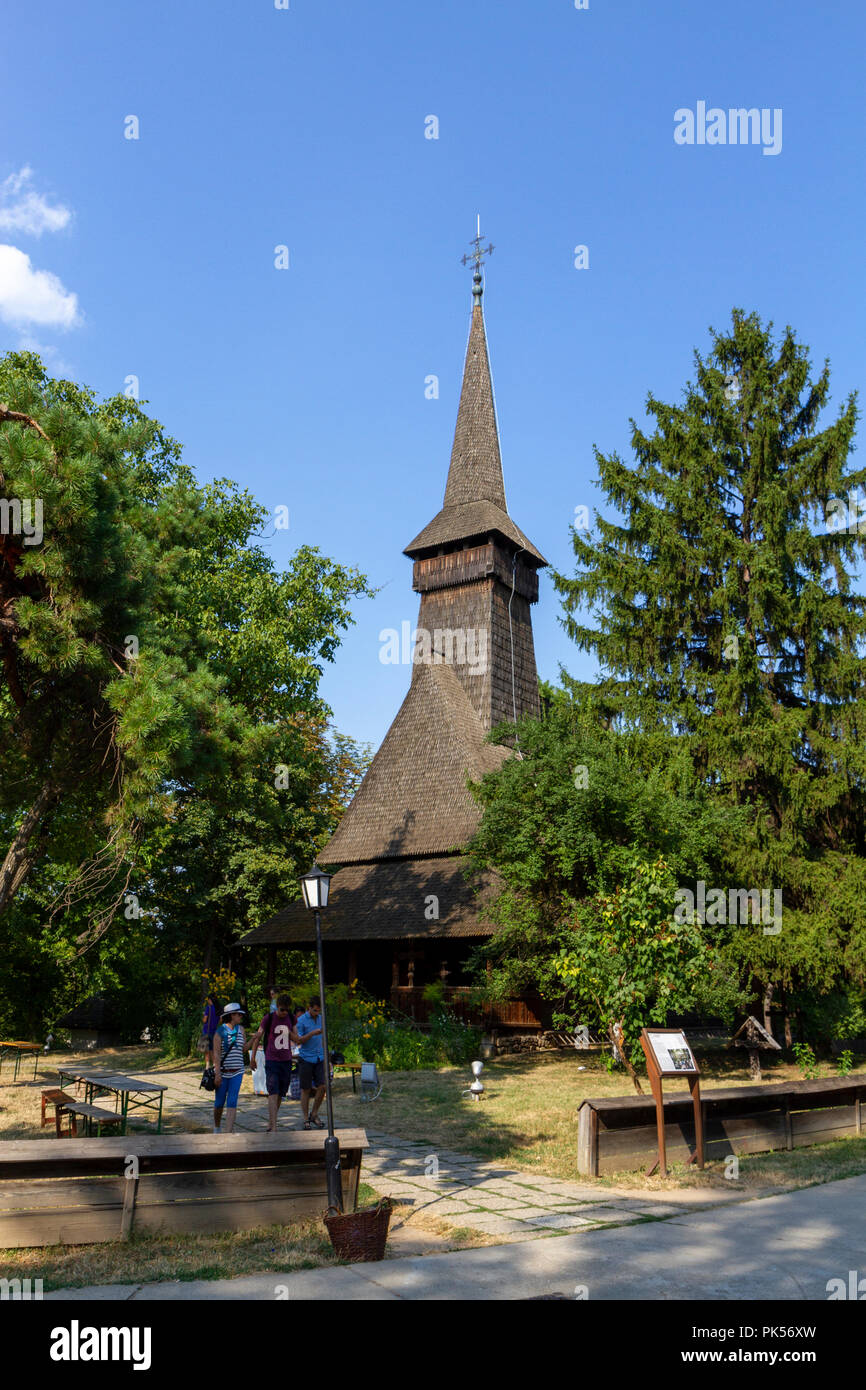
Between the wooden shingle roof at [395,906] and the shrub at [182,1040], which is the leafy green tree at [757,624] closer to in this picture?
the wooden shingle roof at [395,906]

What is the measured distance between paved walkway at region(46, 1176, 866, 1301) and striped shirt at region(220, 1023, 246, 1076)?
4850 millimetres

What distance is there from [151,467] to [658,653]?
1423 cm

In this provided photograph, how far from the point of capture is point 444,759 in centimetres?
2716

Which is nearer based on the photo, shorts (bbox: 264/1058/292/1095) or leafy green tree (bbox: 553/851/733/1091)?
shorts (bbox: 264/1058/292/1095)

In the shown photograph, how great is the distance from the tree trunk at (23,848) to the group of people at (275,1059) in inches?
108

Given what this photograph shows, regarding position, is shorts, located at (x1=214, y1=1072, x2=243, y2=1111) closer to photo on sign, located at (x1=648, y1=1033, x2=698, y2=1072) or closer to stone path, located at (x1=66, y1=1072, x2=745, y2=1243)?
stone path, located at (x1=66, y1=1072, x2=745, y2=1243)

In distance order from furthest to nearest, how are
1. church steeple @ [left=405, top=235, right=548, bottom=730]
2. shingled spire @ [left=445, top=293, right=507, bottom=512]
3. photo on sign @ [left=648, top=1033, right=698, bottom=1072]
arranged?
shingled spire @ [left=445, top=293, right=507, bottom=512], church steeple @ [left=405, top=235, right=548, bottom=730], photo on sign @ [left=648, top=1033, right=698, bottom=1072]

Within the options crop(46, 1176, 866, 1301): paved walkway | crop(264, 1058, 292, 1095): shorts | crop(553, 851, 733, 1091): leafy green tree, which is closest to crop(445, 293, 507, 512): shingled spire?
crop(553, 851, 733, 1091): leafy green tree

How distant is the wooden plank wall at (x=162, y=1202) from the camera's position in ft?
22.4

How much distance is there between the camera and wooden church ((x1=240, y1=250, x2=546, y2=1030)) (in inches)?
895

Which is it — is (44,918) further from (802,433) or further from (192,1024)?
(802,433)

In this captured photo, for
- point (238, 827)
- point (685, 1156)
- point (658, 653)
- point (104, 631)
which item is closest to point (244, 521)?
point (238, 827)

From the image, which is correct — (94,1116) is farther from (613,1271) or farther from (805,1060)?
(805,1060)

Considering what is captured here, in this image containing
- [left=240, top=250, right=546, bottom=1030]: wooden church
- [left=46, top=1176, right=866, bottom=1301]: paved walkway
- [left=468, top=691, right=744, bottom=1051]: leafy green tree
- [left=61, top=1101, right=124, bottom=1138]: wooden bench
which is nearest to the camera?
[left=46, top=1176, right=866, bottom=1301]: paved walkway
